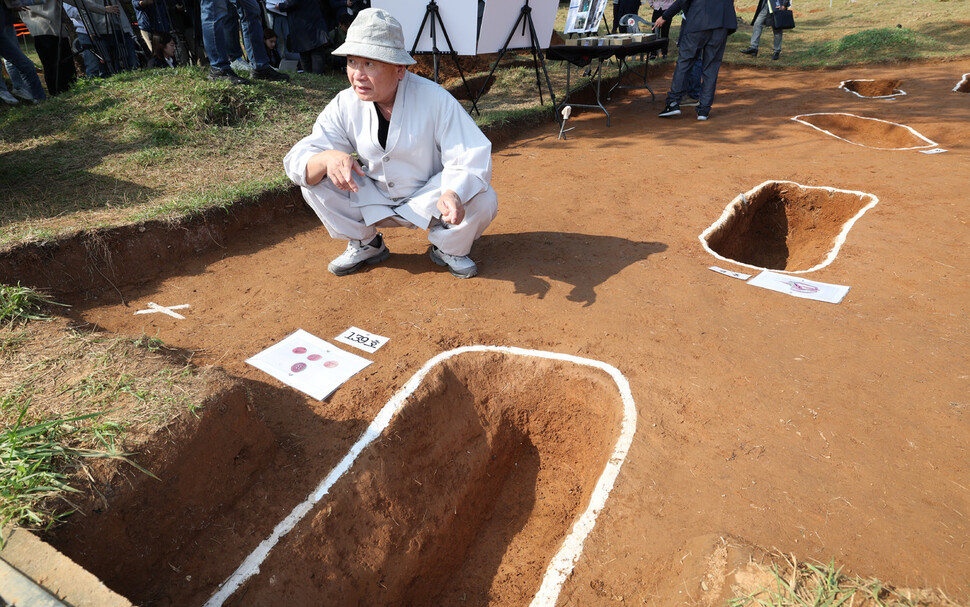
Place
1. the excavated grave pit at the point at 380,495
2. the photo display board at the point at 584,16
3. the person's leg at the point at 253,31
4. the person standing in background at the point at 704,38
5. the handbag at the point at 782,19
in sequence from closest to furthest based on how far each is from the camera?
1. the excavated grave pit at the point at 380,495
2. the person's leg at the point at 253,31
3. the person standing in background at the point at 704,38
4. the photo display board at the point at 584,16
5. the handbag at the point at 782,19

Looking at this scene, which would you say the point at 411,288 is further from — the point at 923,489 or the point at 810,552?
the point at 923,489

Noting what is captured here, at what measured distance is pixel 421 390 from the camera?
2.71 metres

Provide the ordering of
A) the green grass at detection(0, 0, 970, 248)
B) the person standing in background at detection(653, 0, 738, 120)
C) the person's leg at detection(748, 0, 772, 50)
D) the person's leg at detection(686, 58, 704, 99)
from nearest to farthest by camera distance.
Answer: the green grass at detection(0, 0, 970, 248) → the person standing in background at detection(653, 0, 738, 120) → the person's leg at detection(686, 58, 704, 99) → the person's leg at detection(748, 0, 772, 50)

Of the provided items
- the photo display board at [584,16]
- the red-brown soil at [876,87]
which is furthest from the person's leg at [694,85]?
the red-brown soil at [876,87]

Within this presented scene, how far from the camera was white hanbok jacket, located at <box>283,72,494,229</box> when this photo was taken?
3152 millimetres

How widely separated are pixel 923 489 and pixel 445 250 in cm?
271

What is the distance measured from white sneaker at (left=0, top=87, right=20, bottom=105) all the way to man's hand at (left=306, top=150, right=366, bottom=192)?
580 centimetres

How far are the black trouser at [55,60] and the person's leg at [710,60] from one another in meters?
8.49

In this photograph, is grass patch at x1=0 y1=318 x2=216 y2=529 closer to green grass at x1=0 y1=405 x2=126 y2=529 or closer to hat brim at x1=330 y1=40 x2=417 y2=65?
green grass at x1=0 y1=405 x2=126 y2=529

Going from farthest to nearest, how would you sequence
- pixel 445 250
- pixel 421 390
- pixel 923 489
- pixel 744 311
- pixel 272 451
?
pixel 445 250 → pixel 744 311 → pixel 421 390 → pixel 272 451 → pixel 923 489

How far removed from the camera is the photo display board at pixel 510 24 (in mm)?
6617

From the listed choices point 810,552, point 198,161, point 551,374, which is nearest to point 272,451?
point 551,374

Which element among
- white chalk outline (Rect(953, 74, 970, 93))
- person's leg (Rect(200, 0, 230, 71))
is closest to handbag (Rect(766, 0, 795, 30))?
white chalk outline (Rect(953, 74, 970, 93))

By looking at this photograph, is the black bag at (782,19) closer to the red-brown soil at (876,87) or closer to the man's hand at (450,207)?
the red-brown soil at (876,87)
